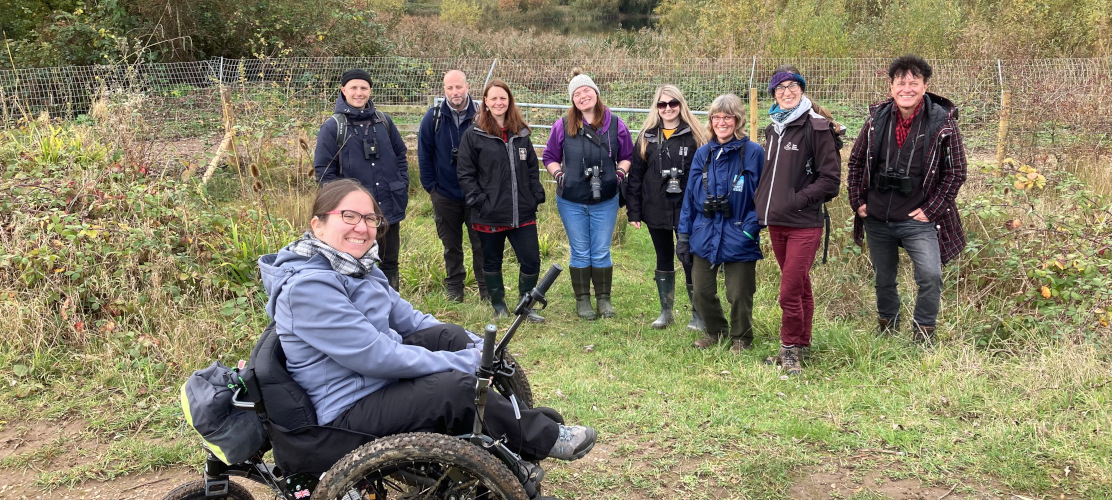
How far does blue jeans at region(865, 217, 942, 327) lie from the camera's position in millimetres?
4254

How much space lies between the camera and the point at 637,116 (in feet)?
37.7

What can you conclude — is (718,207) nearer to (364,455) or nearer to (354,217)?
(354,217)

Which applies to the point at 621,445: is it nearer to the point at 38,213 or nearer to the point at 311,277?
the point at 311,277

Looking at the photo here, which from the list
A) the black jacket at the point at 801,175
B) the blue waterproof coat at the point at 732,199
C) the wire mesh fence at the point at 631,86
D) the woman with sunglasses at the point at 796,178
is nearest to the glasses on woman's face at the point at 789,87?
the woman with sunglasses at the point at 796,178

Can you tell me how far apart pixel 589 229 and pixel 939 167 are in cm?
223

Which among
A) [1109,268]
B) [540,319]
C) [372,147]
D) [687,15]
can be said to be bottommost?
[540,319]

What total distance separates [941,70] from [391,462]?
9.37m

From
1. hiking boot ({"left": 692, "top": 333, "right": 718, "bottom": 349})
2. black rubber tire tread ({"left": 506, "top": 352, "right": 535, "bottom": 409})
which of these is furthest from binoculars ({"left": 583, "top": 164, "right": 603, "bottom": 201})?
black rubber tire tread ({"left": 506, "top": 352, "right": 535, "bottom": 409})

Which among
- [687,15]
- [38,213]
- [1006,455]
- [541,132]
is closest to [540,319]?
[1006,455]

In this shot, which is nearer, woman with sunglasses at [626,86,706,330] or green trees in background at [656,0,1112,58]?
woman with sunglasses at [626,86,706,330]

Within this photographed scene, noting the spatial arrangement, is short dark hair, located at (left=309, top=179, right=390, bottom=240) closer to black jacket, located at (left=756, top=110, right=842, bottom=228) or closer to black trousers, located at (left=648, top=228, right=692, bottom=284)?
black jacket, located at (left=756, top=110, right=842, bottom=228)

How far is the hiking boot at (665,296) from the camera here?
527 centimetres

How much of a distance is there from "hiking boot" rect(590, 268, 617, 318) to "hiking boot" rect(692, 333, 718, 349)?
90 centimetres

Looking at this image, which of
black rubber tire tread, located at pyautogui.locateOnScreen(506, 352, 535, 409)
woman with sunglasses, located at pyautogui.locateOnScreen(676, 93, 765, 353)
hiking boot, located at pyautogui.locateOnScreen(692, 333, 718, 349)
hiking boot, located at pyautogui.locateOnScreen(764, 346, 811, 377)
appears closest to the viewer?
black rubber tire tread, located at pyautogui.locateOnScreen(506, 352, 535, 409)
